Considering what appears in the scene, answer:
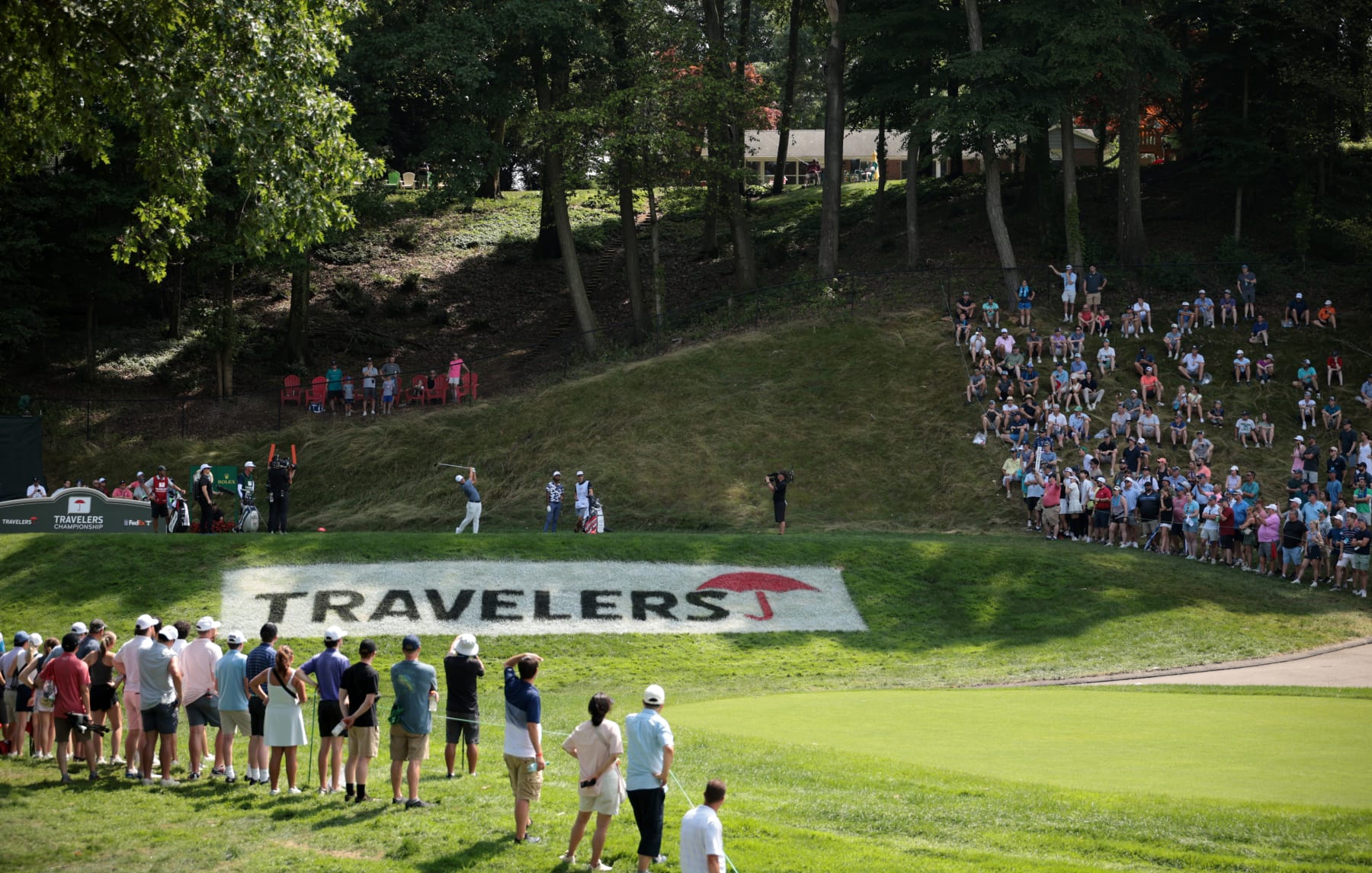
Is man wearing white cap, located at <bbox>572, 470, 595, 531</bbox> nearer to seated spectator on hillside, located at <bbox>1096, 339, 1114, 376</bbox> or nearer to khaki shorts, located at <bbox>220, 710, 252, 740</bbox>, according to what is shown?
seated spectator on hillside, located at <bbox>1096, 339, 1114, 376</bbox>

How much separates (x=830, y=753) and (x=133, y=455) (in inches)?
1213

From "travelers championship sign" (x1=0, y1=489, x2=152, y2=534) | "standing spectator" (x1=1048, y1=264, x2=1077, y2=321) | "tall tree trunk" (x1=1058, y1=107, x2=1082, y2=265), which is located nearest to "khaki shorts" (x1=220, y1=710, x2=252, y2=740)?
"travelers championship sign" (x1=0, y1=489, x2=152, y2=534)

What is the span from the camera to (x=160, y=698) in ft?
43.1

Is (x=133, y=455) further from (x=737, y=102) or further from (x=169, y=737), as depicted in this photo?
(x=169, y=737)

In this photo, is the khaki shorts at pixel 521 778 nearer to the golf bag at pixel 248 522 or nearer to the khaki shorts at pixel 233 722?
the khaki shorts at pixel 233 722

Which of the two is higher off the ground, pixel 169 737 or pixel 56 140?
pixel 56 140

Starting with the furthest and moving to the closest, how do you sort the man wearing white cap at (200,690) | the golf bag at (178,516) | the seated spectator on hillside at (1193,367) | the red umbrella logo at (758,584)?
the seated spectator on hillside at (1193,367)
the golf bag at (178,516)
the red umbrella logo at (758,584)
the man wearing white cap at (200,690)

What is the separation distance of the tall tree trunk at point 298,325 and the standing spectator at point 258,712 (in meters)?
34.1

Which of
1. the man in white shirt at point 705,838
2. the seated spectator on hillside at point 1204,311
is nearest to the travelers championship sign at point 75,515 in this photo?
the man in white shirt at point 705,838

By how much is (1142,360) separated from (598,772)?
2760 cm

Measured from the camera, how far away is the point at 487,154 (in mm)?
41500

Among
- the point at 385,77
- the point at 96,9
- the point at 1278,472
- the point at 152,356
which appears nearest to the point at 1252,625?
the point at 1278,472

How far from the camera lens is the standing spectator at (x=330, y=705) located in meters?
12.2

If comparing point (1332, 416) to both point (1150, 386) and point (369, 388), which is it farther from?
point (369, 388)
